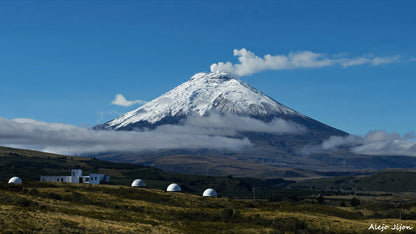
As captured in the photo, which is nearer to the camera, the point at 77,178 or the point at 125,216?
the point at 125,216

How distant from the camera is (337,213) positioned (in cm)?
12550

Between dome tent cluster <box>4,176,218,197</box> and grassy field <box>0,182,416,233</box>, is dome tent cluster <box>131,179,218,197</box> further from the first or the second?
grassy field <box>0,182,416,233</box>

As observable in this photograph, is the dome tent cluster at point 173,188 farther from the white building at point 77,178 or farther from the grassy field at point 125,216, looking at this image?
the grassy field at point 125,216

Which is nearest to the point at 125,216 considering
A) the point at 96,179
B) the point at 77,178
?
the point at 77,178

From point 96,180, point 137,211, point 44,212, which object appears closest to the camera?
point 44,212

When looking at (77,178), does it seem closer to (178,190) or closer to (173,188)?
(173,188)

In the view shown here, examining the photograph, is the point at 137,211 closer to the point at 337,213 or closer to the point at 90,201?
the point at 90,201

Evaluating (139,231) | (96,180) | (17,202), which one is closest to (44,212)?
(17,202)

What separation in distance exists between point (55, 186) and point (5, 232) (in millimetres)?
63607

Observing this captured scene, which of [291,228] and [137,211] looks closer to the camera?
[291,228]

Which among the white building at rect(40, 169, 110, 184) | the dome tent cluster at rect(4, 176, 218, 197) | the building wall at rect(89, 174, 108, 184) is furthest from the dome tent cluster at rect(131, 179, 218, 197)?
the white building at rect(40, 169, 110, 184)

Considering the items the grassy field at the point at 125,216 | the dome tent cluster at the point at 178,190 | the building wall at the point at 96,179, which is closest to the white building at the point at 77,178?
the building wall at the point at 96,179

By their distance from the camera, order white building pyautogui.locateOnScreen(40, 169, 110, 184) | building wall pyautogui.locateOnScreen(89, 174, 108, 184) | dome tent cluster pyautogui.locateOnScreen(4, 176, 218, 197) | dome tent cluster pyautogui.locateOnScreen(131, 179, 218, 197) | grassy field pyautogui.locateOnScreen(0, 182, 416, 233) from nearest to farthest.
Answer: grassy field pyautogui.locateOnScreen(0, 182, 416, 233) < dome tent cluster pyautogui.locateOnScreen(4, 176, 218, 197) < dome tent cluster pyautogui.locateOnScreen(131, 179, 218, 197) < white building pyautogui.locateOnScreen(40, 169, 110, 184) < building wall pyautogui.locateOnScreen(89, 174, 108, 184)

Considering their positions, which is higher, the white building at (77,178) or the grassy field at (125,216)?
the white building at (77,178)
